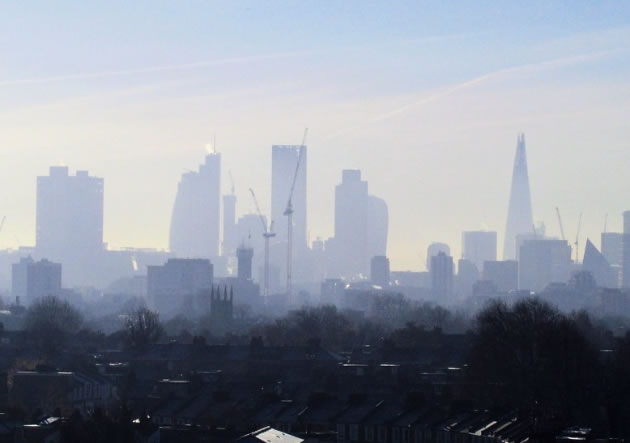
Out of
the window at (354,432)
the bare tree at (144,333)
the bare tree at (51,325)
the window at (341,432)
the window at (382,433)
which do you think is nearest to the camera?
the window at (341,432)

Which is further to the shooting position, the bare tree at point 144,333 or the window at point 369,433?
the bare tree at point 144,333

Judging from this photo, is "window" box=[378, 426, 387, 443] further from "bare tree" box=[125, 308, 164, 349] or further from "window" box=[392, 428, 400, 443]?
"bare tree" box=[125, 308, 164, 349]

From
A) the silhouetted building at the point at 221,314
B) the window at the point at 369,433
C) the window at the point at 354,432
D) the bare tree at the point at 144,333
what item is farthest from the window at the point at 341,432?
the silhouetted building at the point at 221,314

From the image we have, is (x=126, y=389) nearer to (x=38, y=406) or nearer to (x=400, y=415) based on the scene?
(x=38, y=406)

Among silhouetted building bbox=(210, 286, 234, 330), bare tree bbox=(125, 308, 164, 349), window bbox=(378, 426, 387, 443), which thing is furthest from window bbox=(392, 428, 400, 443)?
silhouetted building bbox=(210, 286, 234, 330)

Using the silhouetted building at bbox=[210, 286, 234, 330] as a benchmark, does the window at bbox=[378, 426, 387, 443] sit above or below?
below

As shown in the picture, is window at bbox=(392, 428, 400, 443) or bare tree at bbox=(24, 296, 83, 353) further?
bare tree at bbox=(24, 296, 83, 353)

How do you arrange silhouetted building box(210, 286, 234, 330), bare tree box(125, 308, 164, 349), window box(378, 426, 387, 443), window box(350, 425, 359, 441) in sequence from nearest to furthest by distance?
1. window box(378, 426, 387, 443)
2. window box(350, 425, 359, 441)
3. bare tree box(125, 308, 164, 349)
4. silhouetted building box(210, 286, 234, 330)

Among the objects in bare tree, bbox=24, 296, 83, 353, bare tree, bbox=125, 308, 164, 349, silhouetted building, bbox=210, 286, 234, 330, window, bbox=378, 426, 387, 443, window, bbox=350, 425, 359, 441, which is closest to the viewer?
window, bbox=378, 426, 387, 443

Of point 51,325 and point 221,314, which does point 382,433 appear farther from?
point 221,314

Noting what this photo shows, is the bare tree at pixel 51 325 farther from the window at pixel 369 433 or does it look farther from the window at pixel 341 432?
the window at pixel 369 433

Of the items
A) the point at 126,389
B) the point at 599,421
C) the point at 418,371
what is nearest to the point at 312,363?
the point at 418,371
